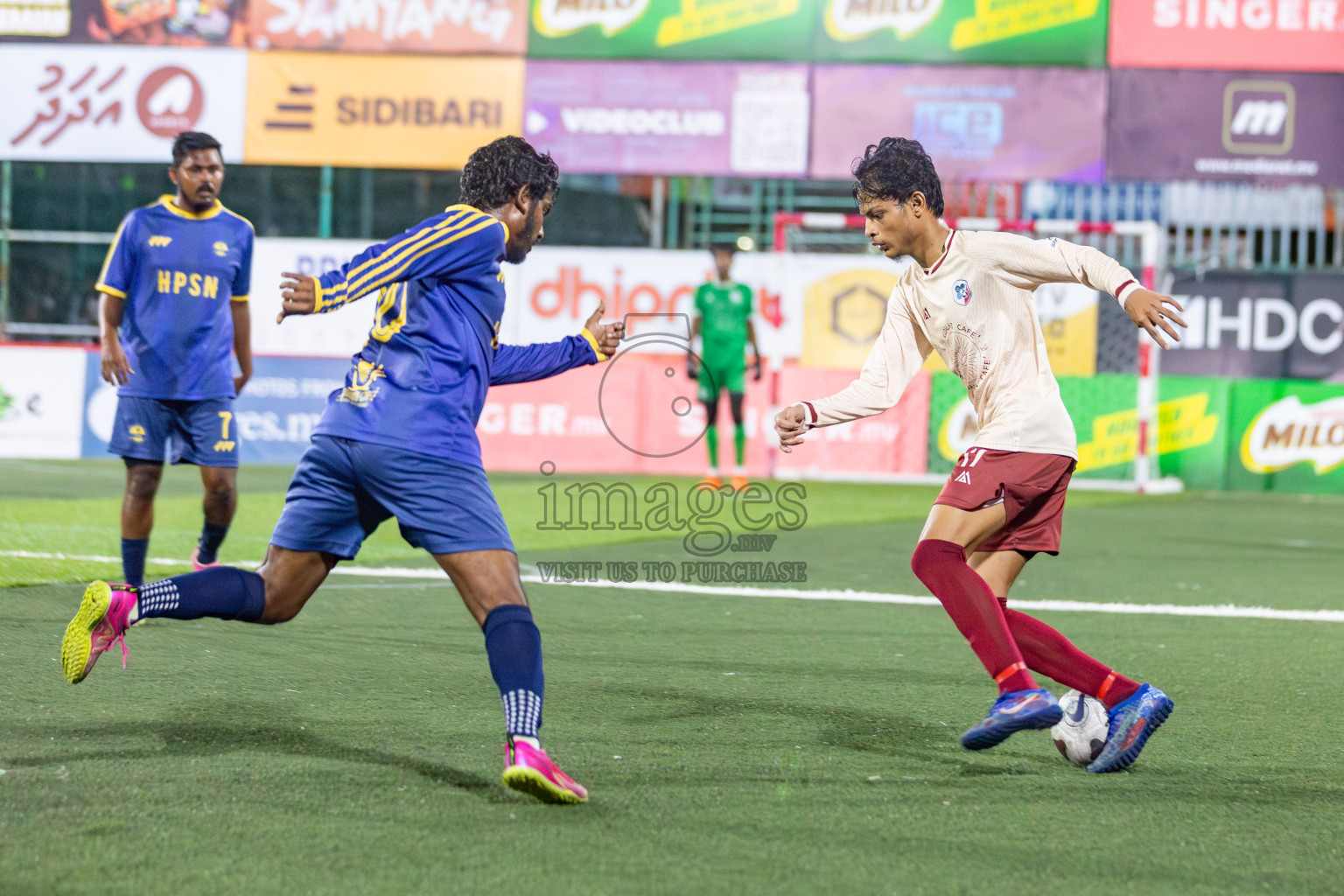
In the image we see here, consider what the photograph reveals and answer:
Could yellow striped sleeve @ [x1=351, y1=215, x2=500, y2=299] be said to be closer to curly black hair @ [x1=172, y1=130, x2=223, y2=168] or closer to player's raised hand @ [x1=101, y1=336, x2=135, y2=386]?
curly black hair @ [x1=172, y1=130, x2=223, y2=168]

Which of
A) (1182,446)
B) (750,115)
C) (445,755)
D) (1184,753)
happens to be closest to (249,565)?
(445,755)

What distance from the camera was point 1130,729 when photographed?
391 centimetres

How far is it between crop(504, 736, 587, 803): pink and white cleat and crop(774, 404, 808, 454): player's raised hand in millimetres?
1210

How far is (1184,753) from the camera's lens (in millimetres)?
4191

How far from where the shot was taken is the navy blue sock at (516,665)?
3.45m

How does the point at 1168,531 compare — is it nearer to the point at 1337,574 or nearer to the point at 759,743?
the point at 1337,574

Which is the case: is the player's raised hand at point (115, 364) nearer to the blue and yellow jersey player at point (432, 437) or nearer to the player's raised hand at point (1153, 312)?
the blue and yellow jersey player at point (432, 437)

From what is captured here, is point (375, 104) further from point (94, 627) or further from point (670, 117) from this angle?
point (94, 627)

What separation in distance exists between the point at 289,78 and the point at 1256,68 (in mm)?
11464

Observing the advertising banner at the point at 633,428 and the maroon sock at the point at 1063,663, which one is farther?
the advertising banner at the point at 633,428

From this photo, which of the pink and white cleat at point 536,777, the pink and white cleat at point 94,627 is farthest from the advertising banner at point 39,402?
the pink and white cleat at point 536,777

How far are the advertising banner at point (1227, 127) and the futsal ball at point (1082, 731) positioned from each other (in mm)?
13964

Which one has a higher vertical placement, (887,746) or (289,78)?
(289,78)

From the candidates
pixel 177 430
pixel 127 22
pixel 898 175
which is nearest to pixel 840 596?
pixel 177 430
